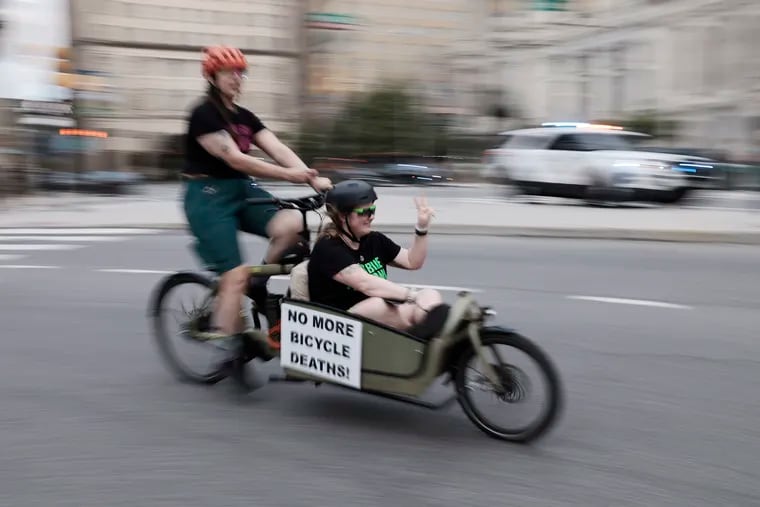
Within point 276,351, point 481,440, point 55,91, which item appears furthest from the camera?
point 55,91

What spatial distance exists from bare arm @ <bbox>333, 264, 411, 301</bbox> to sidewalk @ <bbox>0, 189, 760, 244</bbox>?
886cm

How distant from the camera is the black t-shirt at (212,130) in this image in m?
5.39

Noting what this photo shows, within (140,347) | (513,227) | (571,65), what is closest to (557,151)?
(513,227)

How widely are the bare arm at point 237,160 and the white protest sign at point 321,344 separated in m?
0.66

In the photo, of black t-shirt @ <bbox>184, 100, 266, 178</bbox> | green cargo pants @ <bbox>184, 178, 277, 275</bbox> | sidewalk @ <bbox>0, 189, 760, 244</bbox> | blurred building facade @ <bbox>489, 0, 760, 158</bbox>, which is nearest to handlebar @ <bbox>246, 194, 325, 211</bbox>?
green cargo pants @ <bbox>184, 178, 277, 275</bbox>

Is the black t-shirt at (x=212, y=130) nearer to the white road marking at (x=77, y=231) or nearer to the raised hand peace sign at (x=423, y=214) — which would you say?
the raised hand peace sign at (x=423, y=214)

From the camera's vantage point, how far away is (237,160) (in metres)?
5.35

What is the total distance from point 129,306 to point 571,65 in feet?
158

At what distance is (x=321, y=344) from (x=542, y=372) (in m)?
1.11

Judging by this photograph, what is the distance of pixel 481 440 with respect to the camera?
15.8 ft

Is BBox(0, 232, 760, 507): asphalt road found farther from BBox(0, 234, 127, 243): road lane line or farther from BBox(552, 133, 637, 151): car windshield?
BBox(552, 133, 637, 151): car windshield

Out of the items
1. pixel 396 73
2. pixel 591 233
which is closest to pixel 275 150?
pixel 591 233

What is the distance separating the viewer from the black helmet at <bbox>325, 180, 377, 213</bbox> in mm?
5016

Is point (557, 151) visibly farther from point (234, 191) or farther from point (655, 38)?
point (655, 38)
